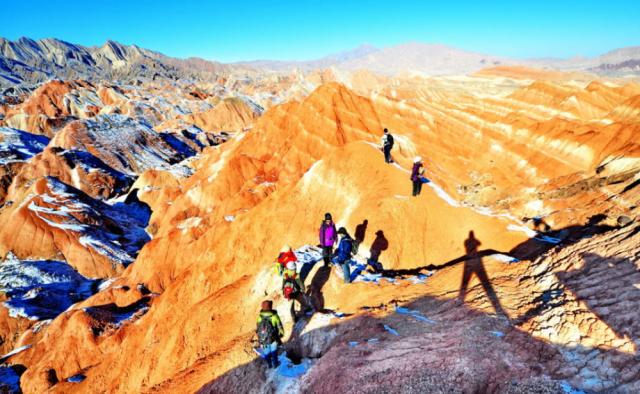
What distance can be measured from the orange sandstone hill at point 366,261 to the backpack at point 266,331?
1.05 meters

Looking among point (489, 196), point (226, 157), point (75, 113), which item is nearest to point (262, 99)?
point (75, 113)

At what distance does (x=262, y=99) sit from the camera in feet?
469

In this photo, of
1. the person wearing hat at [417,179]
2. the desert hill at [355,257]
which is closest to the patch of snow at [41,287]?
the desert hill at [355,257]

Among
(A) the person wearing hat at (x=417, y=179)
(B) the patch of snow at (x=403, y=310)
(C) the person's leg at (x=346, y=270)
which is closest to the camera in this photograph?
(B) the patch of snow at (x=403, y=310)

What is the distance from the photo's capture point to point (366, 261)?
13.0 meters

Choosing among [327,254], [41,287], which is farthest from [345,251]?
[41,287]

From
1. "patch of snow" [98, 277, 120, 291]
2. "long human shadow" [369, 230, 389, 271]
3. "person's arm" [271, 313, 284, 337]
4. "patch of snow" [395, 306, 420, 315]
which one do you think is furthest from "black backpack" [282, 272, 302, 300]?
"patch of snow" [98, 277, 120, 291]

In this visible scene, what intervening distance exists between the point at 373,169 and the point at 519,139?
36565 mm

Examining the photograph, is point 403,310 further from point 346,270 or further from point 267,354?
point 267,354

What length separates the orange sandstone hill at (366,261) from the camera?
6254mm

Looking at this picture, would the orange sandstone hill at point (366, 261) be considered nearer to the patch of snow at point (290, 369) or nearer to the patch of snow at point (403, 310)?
the patch of snow at point (290, 369)

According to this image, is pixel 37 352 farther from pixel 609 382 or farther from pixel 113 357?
pixel 609 382

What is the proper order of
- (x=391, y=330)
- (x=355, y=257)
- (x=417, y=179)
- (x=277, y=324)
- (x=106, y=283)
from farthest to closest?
(x=106, y=283) < (x=417, y=179) < (x=355, y=257) < (x=391, y=330) < (x=277, y=324)

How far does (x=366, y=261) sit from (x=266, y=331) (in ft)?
21.7
